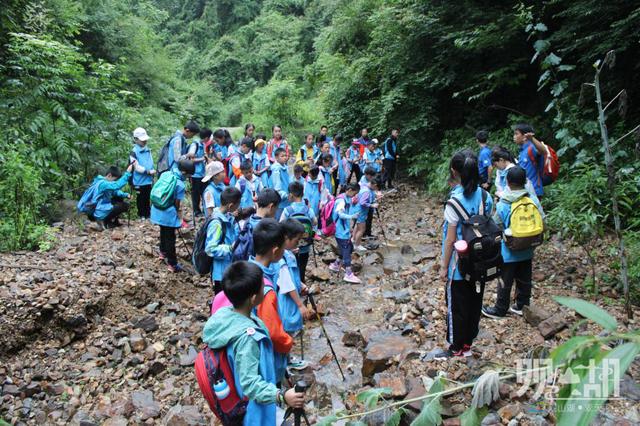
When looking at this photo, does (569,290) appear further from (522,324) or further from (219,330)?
(219,330)

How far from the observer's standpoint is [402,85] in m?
13.4

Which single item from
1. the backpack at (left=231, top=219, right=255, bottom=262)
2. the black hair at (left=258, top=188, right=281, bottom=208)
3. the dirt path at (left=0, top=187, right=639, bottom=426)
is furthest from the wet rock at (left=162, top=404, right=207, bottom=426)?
the black hair at (left=258, top=188, right=281, bottom=208)

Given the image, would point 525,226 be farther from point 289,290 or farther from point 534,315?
point 289,290

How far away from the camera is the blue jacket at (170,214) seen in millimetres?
6211

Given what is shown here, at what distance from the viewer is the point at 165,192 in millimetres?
6145

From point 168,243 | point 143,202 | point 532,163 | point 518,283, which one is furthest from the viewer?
point 143,202

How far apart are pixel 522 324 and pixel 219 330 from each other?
3.85m

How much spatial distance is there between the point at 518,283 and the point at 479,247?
1.92 metres

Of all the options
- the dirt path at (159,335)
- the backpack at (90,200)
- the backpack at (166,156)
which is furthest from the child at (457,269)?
the backpack at (90,200)

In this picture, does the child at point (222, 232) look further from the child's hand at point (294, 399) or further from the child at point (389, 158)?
the child at point (389, 158)

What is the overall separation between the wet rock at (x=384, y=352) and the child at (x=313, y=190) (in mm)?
3513

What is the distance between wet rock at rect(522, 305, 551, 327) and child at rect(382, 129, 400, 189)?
8.69 meters

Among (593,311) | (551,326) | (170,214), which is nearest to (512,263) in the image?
(551,326)

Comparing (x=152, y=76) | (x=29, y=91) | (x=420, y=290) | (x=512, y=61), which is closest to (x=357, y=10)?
(x=512, y=61)
